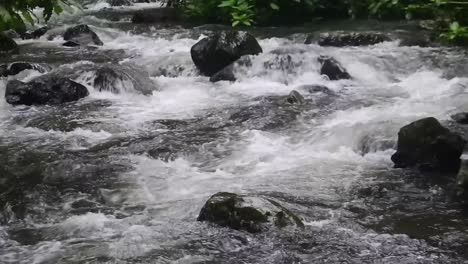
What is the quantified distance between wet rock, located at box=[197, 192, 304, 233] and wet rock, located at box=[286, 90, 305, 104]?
4049mm

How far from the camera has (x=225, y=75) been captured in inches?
409

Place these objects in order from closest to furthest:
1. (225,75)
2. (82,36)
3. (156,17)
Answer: (225,75) < (82,36) < (156,17)

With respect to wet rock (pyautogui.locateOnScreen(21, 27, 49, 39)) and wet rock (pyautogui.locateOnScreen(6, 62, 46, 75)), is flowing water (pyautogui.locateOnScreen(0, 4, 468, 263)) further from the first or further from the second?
wet rock (pyautogui.locateOnScreen(21, 27, 49, 39))

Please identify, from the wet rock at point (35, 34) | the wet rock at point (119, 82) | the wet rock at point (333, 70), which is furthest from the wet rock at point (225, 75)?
the wet rock at point (35, 34)

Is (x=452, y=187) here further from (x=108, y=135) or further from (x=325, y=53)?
(x=325, y=53)

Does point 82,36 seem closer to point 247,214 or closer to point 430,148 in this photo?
point 430,148

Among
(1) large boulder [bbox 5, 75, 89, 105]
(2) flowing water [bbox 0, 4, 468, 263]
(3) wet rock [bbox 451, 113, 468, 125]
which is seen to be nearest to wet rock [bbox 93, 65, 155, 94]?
(2) flowing water [bbox 0, 4, 468, 263]

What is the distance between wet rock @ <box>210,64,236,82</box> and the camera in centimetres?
1033

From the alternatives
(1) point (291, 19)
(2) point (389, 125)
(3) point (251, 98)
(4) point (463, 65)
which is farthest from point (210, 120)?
(1) point (291, 19)

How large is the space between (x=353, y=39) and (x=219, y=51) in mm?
2758

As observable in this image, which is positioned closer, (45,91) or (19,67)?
(45,91)

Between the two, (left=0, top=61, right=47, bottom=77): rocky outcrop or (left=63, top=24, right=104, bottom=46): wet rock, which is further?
(left=63, top=24, right=104, bottom=46): wet rock

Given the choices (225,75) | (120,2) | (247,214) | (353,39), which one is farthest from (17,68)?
(120,2)

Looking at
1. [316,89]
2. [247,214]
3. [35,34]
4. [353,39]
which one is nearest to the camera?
[247,214]
